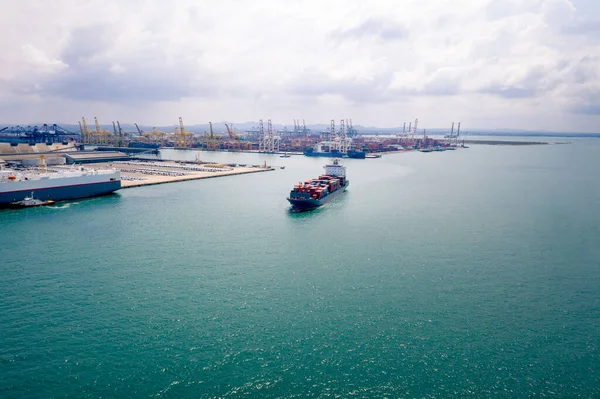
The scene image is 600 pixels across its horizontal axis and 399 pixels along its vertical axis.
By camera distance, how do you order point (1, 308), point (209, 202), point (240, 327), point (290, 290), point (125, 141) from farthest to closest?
1. point (125, 141)
2. point (209, 202)
3. point (290, 290)
4. point (1, 308)
5. point (240, 327)

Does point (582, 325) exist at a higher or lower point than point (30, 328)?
lower

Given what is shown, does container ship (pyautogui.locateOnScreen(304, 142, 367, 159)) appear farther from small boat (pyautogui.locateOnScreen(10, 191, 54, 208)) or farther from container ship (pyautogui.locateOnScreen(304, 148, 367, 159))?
small boat (pyautogui.locateOnScreen(10, 191, 54, 208))

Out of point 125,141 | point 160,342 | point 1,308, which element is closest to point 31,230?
point 1,308

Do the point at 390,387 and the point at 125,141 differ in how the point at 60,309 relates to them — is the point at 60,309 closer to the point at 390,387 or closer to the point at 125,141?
the point at 390,387

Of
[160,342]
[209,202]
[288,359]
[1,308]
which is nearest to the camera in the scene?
[288,359]

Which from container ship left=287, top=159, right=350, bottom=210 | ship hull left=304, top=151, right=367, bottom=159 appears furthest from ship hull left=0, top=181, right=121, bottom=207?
ship hull left=304, top=151, right=367, bottom=159

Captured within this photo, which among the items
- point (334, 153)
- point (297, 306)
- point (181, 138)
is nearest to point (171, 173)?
point (297, 306)

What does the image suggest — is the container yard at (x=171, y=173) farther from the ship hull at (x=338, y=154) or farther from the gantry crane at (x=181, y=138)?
the gantry crane at (x=181, y=138)

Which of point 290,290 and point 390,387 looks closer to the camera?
point 390,387
